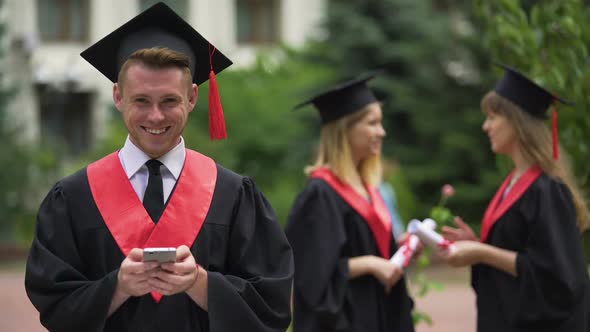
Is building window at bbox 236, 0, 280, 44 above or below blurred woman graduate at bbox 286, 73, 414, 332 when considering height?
below

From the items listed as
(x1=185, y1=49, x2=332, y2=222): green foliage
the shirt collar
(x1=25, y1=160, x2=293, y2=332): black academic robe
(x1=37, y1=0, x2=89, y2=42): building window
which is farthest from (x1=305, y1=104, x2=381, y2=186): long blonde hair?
(x1=37, y1=0, x2=89, y2=42): building window

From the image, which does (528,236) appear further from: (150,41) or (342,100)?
(150,41)

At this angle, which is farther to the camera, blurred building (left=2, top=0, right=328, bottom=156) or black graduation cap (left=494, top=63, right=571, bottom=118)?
blurred building (left=2, top=0, right=328, bottom=156)

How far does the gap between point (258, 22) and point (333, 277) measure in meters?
25.2

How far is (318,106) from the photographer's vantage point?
5.50m

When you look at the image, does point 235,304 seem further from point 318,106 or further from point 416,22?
point 416,22

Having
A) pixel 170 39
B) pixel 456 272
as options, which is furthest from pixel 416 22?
pixel 170 39

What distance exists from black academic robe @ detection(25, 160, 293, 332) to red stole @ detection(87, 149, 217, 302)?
0.10 feet

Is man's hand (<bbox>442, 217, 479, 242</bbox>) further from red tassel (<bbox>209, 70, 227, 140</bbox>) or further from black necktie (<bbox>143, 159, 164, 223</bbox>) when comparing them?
black necktie (<bbox>143, 159, 164, 223</bbox>)

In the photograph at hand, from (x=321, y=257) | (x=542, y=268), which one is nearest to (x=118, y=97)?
(x=321, y=257)

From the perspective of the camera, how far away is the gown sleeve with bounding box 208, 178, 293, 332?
3285 millimetres

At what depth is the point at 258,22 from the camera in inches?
1172

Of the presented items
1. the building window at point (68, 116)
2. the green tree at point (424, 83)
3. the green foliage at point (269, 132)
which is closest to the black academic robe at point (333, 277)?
the green foliage at point (269, 132)

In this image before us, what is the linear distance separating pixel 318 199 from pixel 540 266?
117 cm
